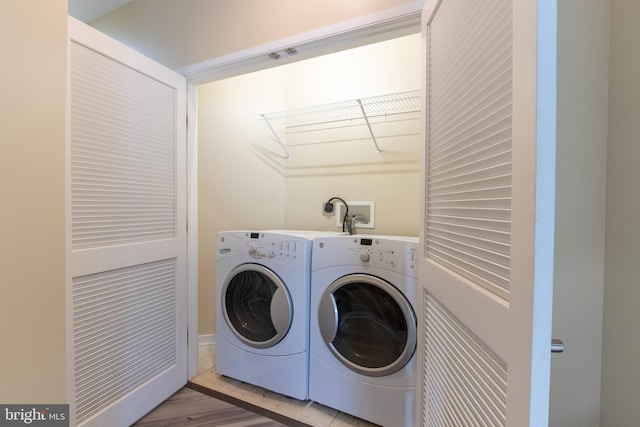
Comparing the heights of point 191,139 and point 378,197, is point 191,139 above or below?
above

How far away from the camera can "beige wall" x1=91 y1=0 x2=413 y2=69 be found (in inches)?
49.2

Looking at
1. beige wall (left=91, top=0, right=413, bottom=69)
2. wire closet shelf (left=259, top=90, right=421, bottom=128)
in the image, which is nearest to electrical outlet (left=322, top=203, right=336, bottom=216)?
wire closet shelf (left=259, top=90, right=421, bottom=128)

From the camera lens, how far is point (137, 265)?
1383 millimetres

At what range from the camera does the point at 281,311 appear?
4.89ft

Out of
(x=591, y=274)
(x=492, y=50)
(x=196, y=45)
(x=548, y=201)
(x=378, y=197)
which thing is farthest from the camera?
(x=378, y=197)

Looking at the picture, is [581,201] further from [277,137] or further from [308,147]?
[277,137]

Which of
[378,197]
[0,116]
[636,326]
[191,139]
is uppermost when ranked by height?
[191,139]

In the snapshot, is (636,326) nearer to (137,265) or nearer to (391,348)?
(391,348)

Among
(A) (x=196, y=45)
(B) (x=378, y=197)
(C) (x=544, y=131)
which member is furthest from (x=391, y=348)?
(A) (x=196, y=45)

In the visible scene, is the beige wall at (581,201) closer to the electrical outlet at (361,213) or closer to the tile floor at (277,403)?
the tile floor at (277,403)

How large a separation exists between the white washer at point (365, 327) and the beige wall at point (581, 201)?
509 mm

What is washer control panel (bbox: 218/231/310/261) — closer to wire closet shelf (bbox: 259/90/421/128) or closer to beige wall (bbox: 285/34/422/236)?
beige wall (bbox: 285/34/422/236)

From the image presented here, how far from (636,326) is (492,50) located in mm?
876

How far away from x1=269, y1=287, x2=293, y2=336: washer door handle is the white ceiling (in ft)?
6.91
